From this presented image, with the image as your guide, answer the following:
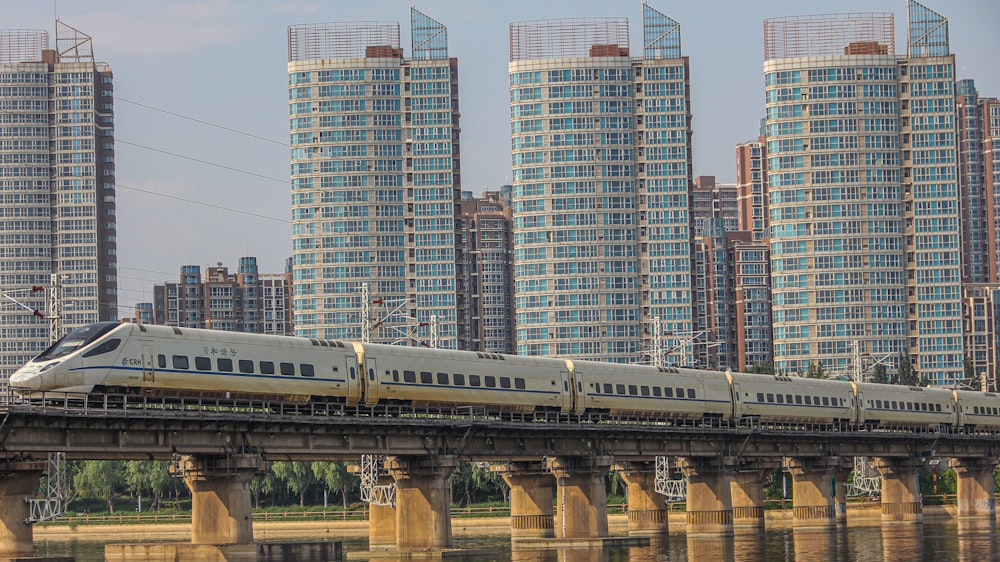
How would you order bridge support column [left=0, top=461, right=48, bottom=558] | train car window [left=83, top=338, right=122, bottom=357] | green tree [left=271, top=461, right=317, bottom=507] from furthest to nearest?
green tree [left=271, top=461, right=317, bottom=507] → train car window [left=83, top=338, right=122, bottom=357] → bridge support column [left=0, top=461, right=48, bottom=558]

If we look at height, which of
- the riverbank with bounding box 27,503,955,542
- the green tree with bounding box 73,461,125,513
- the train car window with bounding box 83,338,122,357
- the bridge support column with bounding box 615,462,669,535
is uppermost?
the train car window with bounding box 83,338,122,357

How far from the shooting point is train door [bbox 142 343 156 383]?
74.5 m

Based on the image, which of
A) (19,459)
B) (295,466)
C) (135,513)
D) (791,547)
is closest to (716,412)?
(791,547)

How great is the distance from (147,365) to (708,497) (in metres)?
56.1

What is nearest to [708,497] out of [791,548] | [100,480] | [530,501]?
[791,548]

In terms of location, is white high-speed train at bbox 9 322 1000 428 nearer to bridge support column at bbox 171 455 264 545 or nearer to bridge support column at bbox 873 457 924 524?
bridge support column at bbox 171 455 264 545

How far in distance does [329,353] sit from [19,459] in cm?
1886

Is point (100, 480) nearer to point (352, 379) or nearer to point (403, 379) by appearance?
point (403, 379)

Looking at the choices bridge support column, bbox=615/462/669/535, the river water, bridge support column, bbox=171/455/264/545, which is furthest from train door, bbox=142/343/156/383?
bridge support column, bbox=615/462/669/535

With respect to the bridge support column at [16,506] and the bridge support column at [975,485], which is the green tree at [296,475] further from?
the bridge support column at [16,506]

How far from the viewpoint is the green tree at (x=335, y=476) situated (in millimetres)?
173125

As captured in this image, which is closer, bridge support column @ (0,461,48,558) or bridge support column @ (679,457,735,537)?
bridge support column @ (0,461,48,558)

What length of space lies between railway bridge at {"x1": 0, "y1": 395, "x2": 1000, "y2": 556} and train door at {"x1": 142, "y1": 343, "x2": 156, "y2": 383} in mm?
1350

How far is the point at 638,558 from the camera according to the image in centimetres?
9925
